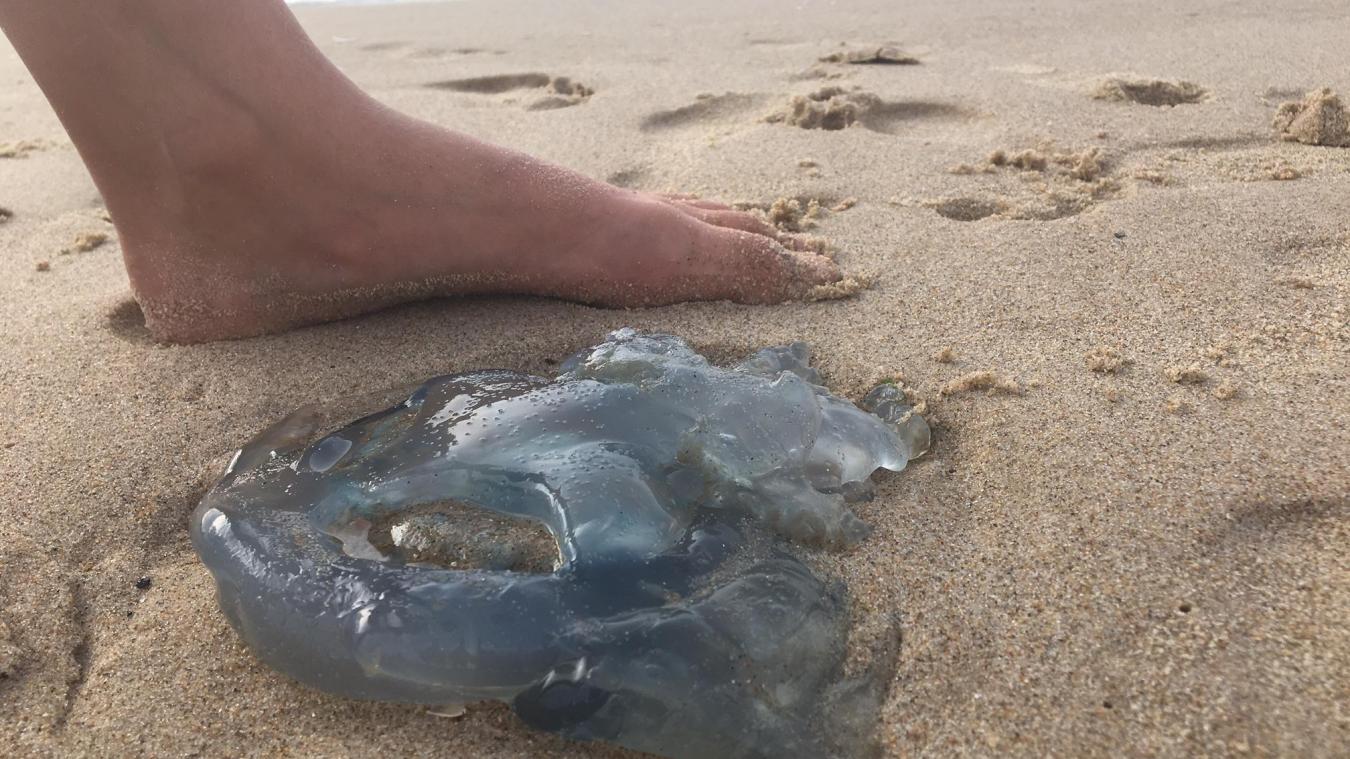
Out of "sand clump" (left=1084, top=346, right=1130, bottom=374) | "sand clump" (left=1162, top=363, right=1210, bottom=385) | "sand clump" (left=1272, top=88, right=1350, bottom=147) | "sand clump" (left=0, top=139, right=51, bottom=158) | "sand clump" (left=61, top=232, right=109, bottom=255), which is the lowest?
"sand clump" (left=0, top=139, right=51, bottom=158)

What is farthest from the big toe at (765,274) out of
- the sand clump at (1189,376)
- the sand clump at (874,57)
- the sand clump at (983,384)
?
the sand clump at (874,57)

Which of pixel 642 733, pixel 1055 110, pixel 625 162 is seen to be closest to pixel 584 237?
pixel 625 162

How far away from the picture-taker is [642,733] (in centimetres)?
87

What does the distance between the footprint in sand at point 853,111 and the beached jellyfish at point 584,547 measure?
1.37 m

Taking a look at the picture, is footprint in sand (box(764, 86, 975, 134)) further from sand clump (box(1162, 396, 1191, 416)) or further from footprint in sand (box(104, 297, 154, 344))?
footprint in sand (box(104, 297, 154, 344))

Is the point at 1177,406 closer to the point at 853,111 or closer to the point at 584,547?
the point at 584,547

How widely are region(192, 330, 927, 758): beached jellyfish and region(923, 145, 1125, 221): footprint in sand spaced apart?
78 cm

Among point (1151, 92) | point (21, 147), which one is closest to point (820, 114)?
point (1151, 92)

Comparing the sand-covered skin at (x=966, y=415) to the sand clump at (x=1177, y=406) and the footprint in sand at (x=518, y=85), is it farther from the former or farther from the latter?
the footprint in sand at (x=518, y=85)

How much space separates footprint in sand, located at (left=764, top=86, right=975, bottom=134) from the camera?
8.34 ft

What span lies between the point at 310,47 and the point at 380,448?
803 millimetres

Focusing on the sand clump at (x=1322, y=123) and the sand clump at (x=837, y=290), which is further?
the sand clump at (x=1322, y=123)

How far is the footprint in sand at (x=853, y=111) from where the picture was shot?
8.34 ft

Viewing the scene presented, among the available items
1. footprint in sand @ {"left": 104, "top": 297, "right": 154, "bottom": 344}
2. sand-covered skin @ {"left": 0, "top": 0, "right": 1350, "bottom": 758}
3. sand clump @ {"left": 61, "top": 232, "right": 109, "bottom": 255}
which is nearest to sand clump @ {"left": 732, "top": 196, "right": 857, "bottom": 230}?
sand-covered skin @ {"left": 0, "top": 0, "right": 1350, "bottom": 758}
